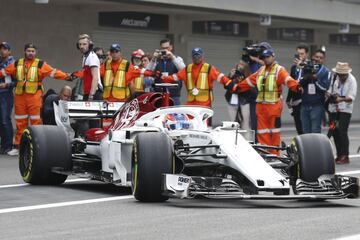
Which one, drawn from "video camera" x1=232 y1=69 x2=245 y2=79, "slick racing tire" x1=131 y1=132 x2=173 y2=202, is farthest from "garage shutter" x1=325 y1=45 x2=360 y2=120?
"slick racing tire" x1=131 y1=132 x2=173 y2=202

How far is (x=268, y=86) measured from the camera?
53.6 ft

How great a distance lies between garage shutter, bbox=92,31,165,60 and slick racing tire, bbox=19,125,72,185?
50.4 ft

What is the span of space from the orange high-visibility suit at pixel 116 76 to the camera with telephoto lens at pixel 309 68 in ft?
8.18

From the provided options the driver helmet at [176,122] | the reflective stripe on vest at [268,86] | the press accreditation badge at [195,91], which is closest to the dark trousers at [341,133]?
the reflective stripe on vest at [268,86]

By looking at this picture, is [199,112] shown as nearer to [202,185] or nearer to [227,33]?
[202,185]

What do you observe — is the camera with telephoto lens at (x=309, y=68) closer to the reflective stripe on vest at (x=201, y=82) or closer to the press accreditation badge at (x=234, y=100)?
the reflective stripe on vest at (x=201, y=82)

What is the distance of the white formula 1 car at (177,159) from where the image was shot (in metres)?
11.0

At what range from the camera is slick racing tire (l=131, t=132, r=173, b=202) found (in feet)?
36.6

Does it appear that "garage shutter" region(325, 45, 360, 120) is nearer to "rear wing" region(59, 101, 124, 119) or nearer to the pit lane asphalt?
"rear wing" region(59, 101, 124, 119)

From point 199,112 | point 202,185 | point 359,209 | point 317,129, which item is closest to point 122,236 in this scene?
point 202,185

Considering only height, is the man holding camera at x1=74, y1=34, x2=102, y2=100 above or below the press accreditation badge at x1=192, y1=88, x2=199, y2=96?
above

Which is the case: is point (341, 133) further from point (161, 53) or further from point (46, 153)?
point (46, 153)

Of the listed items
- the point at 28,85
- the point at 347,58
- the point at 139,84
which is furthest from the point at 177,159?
the point at 347,58

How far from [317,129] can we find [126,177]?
20.9 feet
